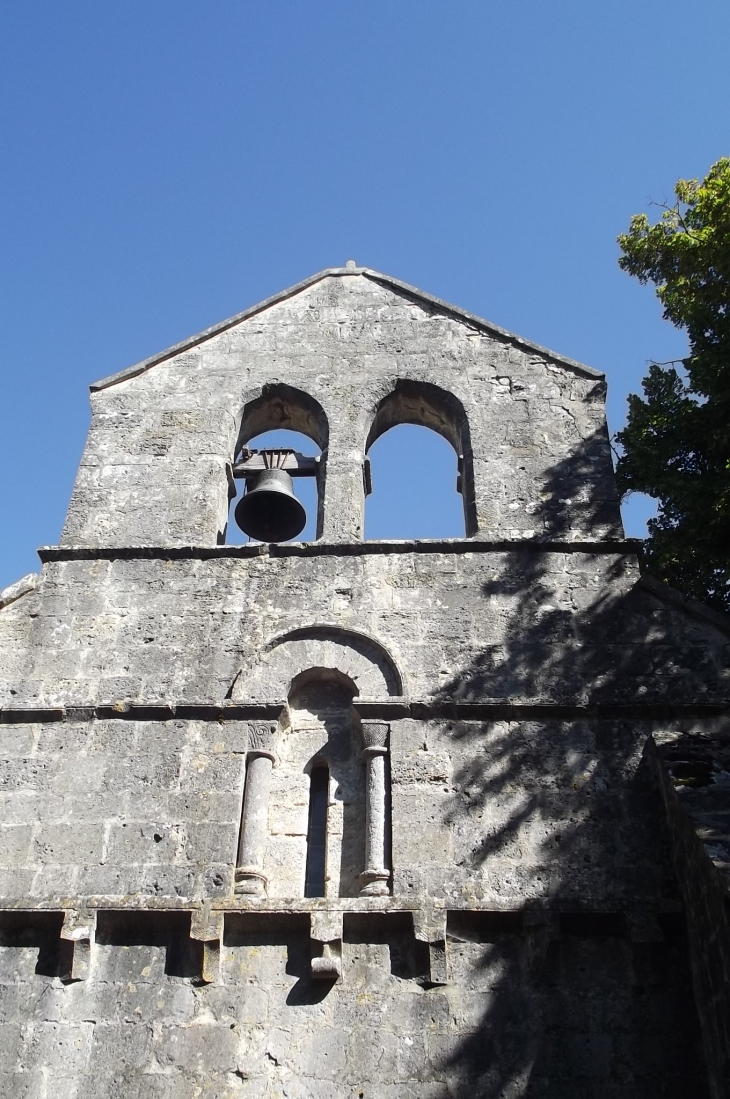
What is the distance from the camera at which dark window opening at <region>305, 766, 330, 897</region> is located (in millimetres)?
6508

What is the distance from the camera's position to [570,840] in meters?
6.41

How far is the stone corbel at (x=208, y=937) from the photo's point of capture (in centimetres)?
587

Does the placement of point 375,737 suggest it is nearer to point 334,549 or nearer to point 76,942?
point 334,549

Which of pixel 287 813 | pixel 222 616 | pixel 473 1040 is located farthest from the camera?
pixel 222 616

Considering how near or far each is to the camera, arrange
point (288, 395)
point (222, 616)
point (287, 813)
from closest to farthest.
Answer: point (287, 813) → point (222, 616) → point (288, 395)

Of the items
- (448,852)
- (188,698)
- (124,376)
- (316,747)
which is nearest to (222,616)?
(188,698)

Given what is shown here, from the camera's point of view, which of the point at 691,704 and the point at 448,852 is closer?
the point at 448,852

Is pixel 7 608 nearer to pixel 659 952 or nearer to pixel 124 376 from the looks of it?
A: pixel 124 376

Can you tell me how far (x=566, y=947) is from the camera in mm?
5945

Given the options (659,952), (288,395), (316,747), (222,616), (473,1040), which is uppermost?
(288,395)

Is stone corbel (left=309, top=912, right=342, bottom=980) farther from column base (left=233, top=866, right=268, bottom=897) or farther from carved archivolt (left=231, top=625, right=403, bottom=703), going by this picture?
carved archivolt (left=231, top=625, right=403, bottom=703)

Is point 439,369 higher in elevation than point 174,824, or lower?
higher

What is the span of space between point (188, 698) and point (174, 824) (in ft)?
3.04

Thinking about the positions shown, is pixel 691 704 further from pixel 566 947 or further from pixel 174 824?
pixel 174 824
